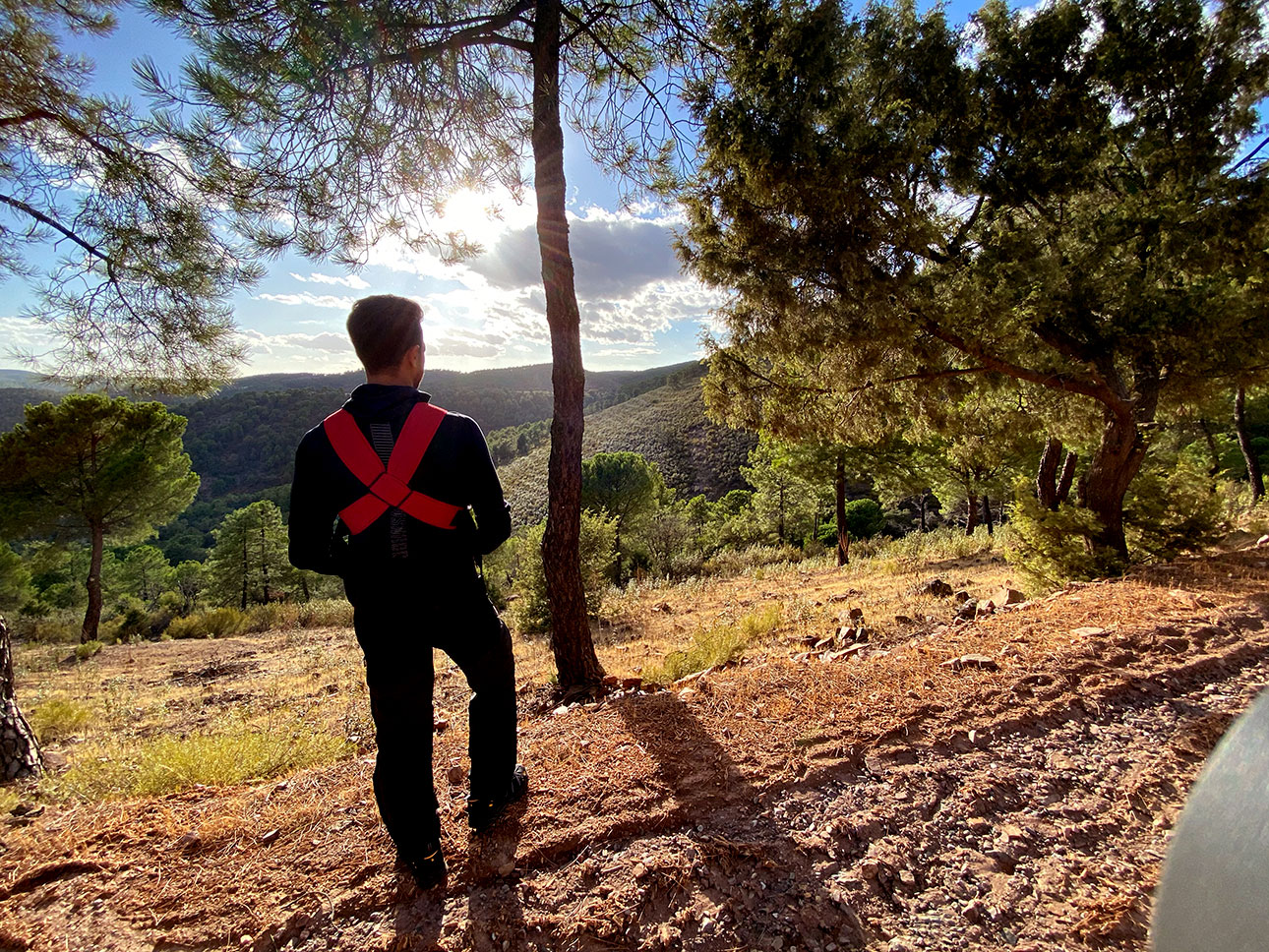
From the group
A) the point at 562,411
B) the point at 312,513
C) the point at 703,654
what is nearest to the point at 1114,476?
the point at 703,654

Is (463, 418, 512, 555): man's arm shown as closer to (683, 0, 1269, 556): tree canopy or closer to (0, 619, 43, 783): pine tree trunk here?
(0, 619, 43, 783): pine tree trunk

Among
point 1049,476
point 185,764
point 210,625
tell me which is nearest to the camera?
point 185,764

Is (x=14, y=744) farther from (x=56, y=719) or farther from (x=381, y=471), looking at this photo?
(x=56, y=719)

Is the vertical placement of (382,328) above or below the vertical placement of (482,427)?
below

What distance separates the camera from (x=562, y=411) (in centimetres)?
443

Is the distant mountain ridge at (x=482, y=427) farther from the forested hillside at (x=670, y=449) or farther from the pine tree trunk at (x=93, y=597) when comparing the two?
the pine tree trunk at (x=93, y=597)

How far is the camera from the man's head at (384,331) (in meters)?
1.79

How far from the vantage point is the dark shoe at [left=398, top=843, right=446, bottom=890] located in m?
1.68

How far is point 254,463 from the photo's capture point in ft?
285

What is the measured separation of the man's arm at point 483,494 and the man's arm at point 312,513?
0.44 metres

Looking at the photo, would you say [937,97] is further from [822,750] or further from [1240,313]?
[822,750]

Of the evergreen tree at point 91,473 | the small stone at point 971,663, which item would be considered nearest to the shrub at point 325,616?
the evergreen tree at point 91,473

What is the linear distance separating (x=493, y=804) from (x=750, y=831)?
0.96m

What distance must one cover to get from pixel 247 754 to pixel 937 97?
8109 mm
